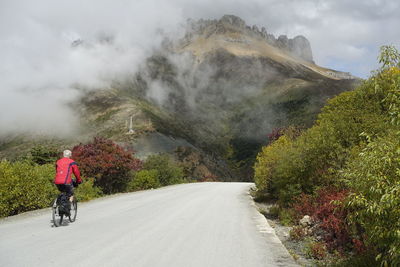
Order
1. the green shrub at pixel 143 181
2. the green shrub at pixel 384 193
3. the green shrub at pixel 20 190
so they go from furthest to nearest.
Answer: the green shrub at pixel 143 181 → the green shrub at pixel 20 190 → the green shrub at pixel 384 193

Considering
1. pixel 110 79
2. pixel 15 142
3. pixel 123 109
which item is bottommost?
pixel 15 142

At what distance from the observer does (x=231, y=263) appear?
21.6ft

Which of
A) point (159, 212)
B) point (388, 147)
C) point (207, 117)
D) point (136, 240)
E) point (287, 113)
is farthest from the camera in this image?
point (207, 117)

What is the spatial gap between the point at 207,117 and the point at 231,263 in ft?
587

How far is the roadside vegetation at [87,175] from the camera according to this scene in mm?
12508

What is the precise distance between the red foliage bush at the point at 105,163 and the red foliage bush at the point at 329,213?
14.7m

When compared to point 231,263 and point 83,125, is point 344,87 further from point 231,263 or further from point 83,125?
point 231,263

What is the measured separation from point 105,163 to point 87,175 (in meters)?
1.41

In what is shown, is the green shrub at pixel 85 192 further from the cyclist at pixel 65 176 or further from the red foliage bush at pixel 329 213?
the red foliage bush at pixel 329 213

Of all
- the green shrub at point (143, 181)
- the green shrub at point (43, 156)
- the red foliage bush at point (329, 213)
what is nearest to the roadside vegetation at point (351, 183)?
the red foliage bush at point (329, 213)

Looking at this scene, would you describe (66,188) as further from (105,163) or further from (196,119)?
(196,119)

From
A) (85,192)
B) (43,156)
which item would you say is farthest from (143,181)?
(85,192)

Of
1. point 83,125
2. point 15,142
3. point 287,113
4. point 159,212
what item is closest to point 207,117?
point 287,113

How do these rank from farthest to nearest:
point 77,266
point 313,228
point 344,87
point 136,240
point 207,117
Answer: point 207,117, point 344,87, point 313,228, point 136,240, point 77,266
